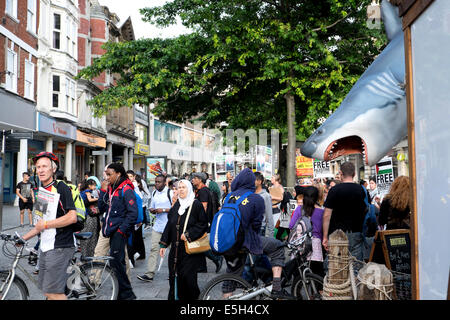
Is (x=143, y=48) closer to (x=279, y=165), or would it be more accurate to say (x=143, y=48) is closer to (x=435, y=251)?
(x=279, y=165)

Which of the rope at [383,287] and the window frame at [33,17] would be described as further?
the window frame at [33,17]

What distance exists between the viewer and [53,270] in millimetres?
4730

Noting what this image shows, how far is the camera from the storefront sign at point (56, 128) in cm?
2608

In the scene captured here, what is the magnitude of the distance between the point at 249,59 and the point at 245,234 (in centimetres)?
1160

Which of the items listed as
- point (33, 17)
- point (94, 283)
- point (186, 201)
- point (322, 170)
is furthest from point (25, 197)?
point (33, 17)

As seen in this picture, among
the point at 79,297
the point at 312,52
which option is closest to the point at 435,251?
the point at 79,297

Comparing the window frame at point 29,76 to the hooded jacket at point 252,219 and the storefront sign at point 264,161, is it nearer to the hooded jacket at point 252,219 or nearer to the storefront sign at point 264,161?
the storefront sign at point 264,161

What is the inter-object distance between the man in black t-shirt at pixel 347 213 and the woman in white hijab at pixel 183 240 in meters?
1.51

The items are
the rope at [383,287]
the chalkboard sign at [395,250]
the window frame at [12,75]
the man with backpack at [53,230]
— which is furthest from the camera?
the window frame at [12,75]

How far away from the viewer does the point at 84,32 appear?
37.3m

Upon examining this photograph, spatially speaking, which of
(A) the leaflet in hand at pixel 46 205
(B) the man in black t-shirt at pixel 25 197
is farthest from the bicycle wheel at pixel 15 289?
(B) the man in black t-shirt at pixel 25 197

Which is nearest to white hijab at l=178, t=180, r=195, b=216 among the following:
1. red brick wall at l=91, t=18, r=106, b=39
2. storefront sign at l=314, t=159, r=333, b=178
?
storefront sign at l=314, t=159, r=333, b=178

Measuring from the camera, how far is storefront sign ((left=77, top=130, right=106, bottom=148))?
3375cm

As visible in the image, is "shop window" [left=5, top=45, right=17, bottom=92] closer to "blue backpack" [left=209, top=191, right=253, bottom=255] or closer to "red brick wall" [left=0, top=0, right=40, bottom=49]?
"red brick wall" [left=0, top=0, right=40, bottom=49]
